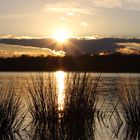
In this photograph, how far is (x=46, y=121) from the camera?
13.5 meters

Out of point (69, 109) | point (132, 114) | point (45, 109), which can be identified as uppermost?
point (45, 109)

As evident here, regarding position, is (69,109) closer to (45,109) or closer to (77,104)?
(77,104)

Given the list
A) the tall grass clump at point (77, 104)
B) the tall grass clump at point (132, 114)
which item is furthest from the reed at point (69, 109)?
the tall grass clump at point (132, 114)

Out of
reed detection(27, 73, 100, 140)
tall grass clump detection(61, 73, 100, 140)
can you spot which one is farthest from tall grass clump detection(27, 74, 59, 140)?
tall grass clump detection(61, 73, 100, 140)

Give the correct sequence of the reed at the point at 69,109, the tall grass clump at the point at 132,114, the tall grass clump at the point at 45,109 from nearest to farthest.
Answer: the tall grass clump at the point at 132,114 < the reed at the point at 69,109 < the tall grass clump at the point at 45,109

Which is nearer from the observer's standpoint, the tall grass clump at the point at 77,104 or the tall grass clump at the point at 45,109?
the tall grass clump at the point at 77,104

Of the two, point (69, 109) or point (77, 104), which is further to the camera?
point (69, 109)

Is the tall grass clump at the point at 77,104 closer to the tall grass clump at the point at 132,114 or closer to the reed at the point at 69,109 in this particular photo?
the reed at the point at 69,109

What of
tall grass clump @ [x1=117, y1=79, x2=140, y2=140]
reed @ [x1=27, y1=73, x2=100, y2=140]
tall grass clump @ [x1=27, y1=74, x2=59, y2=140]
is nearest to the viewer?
tall grass clump @ [x1=117, y1=79, x2=140, y2=140]

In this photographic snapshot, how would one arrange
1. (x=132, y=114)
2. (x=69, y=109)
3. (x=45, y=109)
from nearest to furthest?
1. (x=132, y=114)
2. (x=69, y=109)
3. (x=45, y=109)

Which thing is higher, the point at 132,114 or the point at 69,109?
the point at 69,109

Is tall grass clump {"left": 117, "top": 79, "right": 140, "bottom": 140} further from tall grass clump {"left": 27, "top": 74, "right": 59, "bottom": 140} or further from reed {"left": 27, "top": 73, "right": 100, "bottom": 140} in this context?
tall grass clump {"left": 27, "top": 74, "right": 59, "bottom": 140}

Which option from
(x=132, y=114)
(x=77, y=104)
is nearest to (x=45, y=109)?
(x=77, y=104)

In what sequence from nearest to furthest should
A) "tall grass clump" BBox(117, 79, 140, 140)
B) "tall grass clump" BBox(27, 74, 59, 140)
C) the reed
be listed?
"tall grass clump" BBox(117, 79, 140, 140), the reed, "tall grass clump" BBox(27, 74, 59, 140)
